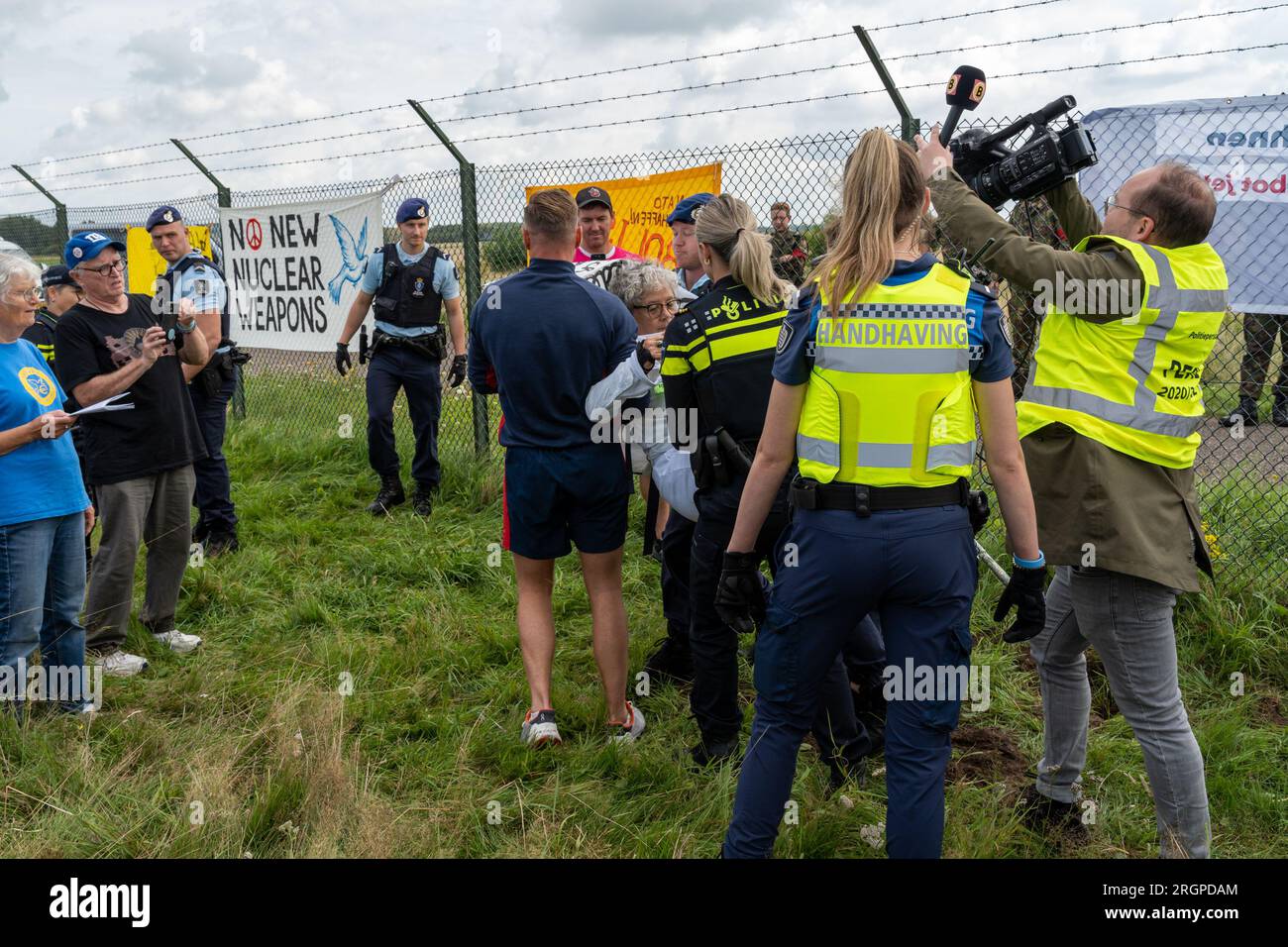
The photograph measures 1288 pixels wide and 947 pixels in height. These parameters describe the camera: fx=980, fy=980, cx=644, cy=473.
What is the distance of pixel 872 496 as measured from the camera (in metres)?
2.25

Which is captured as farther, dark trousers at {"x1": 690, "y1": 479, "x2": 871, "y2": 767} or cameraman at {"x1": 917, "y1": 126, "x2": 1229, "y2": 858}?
dark trousers at {"x1": 690, "y1": 479, "x2": 871, "y2": 767}

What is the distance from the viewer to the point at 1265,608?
4.23 m

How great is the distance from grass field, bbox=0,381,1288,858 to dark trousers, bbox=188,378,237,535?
0.63 meters

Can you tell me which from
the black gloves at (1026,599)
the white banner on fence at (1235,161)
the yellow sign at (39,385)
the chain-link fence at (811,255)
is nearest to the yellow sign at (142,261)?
the chain-link fence at (811,255)

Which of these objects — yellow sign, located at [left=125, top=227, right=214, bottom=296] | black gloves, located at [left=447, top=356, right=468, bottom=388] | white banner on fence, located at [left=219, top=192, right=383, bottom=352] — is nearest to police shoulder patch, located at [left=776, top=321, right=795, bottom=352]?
black gloves, located at [left=447, top=356, right=468, bottom=388]

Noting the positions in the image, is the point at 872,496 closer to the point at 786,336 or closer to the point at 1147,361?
the point at 786,336

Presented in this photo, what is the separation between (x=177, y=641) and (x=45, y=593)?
85 centimetres

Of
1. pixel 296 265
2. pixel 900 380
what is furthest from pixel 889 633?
pixel 296 265

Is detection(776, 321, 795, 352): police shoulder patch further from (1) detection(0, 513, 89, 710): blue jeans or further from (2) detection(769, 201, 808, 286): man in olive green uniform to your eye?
(2) detection(769, 201, 808, 286): man in olive green uniform

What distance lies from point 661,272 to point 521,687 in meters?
1.79

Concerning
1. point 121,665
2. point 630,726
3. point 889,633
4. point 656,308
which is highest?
point 656,308

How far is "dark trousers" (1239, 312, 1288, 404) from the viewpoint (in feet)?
15.1

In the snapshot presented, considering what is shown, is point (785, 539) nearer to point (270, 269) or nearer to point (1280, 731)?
point (1280, 731)

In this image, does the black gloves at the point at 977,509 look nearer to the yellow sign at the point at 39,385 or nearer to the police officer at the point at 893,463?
the police officer at the point at 893,463
